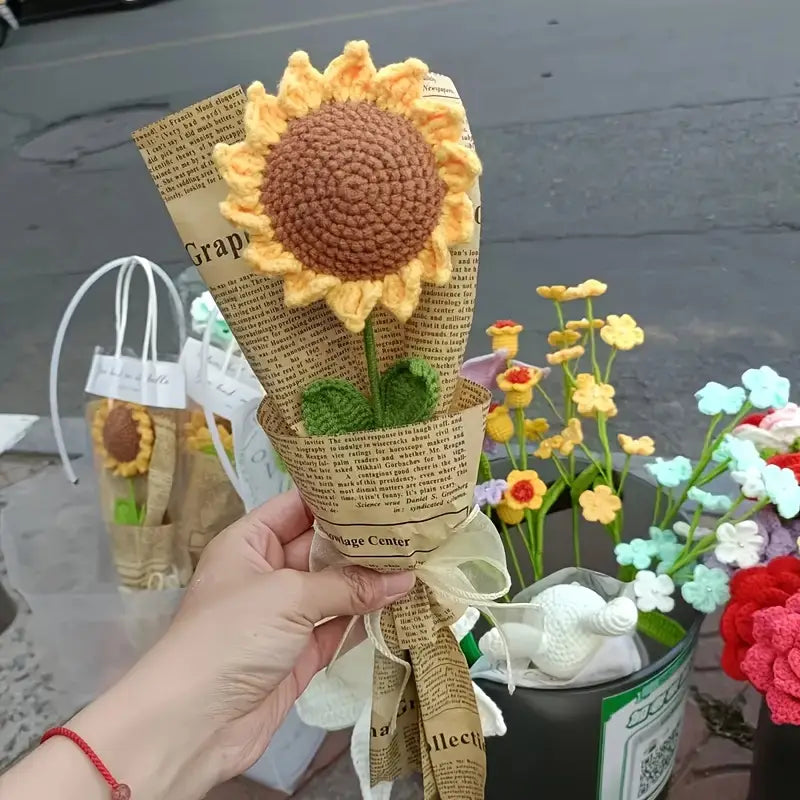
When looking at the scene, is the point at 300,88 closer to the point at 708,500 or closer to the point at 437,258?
the point at 437,258

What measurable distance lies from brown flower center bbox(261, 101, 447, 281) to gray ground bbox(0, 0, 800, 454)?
984mm

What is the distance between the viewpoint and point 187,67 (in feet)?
8.02

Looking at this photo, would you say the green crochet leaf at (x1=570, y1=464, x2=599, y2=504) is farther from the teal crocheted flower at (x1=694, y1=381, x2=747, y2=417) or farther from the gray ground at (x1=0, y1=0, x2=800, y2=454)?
the gray ground at (x1=0, y1=0, x2=800, y2=454)

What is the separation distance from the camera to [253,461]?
0.73m

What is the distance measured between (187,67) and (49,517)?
1.92m

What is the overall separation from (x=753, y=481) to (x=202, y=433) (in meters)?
0.51

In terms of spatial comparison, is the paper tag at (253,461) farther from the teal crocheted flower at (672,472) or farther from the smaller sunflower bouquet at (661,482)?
the teal crocheted flower at (672,472)

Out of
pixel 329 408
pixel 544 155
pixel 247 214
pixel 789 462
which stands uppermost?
pixel 247 214

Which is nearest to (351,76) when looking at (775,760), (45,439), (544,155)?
(775,760)

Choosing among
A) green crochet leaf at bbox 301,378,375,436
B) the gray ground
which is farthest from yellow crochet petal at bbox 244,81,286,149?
the gray ground

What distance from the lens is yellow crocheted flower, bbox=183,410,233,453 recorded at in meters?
0.81

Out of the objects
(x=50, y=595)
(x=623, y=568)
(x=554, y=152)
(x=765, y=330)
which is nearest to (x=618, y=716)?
(x=623, y=568)

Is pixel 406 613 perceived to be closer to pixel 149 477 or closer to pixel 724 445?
pixel 724 445

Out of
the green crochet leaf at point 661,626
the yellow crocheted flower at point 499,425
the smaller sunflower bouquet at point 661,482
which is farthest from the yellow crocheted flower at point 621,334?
the green crochet leaf at point 661,626
